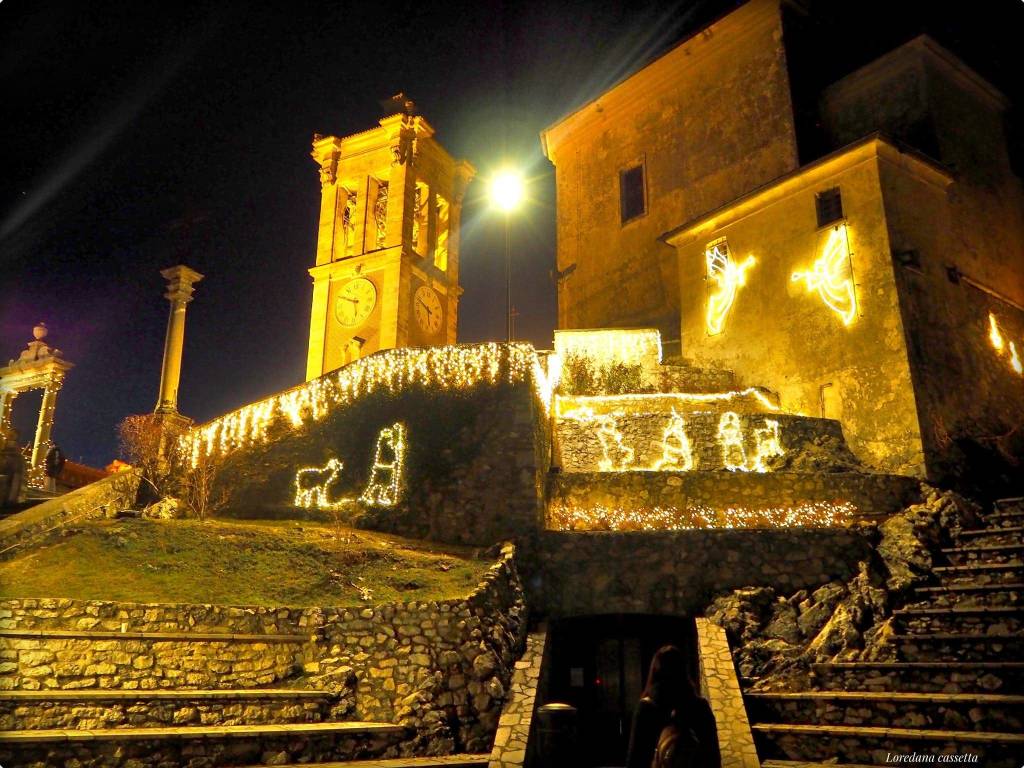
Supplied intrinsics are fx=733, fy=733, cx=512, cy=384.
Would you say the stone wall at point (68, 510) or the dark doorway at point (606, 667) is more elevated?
the stone wall at point (68, 510)

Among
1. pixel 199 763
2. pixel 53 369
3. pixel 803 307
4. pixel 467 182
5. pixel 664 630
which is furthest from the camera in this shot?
pixel 467 182

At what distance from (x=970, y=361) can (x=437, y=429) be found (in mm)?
13220

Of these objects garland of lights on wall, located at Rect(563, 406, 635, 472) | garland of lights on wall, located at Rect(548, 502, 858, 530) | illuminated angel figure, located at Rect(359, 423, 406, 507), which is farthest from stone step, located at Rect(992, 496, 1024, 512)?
illuminated angel figure, located at Rect(359, 423, 406, 507)

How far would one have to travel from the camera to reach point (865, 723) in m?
9.04

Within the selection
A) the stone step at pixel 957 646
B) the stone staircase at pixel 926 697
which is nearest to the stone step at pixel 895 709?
the stone staircase at pixel 926 697

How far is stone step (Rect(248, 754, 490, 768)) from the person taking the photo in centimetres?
840

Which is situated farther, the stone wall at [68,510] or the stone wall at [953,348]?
the stone wall at [953,348]

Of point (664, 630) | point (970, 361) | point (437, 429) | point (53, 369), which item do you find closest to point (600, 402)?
point (437, 429)

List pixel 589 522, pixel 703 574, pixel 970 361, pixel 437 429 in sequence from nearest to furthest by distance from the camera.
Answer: pixel 703 574 → pixel 589 522 → pixel 437 429 → pixel 970 361

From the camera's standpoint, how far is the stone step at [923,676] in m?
8.81

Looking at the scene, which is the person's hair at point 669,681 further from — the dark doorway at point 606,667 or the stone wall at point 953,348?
the stone wall at point 953,348

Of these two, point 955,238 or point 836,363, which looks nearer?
point 836,363

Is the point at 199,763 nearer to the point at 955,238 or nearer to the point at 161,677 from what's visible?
the point at 161,677

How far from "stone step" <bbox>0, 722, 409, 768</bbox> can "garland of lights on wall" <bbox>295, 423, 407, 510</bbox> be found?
291 inches
